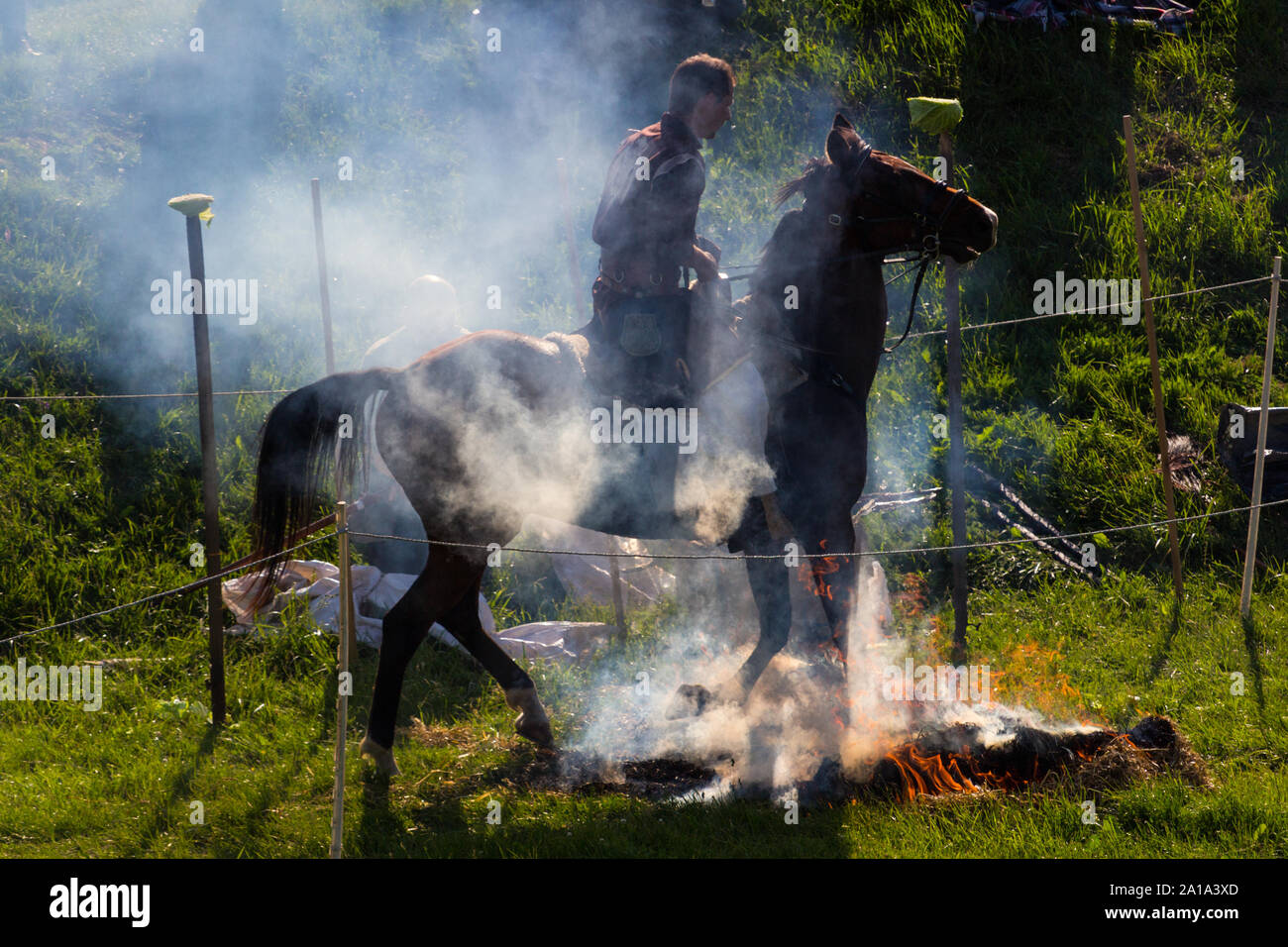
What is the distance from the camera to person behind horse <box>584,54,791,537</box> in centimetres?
598

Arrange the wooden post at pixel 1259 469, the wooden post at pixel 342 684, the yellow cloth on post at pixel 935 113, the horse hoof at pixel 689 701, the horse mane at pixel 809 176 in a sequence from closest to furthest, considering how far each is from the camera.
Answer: the wooden post at pixel 342 684 → the horse mane at pixel 809 176 → the yellow cloth on post at pixel 935 113 → the horse hoof at pixel 689 701 → the wooden post at pixel 1259 469

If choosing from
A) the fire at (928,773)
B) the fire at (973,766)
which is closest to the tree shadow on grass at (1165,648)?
the fire at (973,766)

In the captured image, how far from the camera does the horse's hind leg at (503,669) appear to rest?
6512 millimetres

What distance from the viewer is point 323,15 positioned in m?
14.1

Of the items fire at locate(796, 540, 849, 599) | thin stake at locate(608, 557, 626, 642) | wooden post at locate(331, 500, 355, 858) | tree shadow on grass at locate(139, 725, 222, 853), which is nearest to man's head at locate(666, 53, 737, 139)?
fire at locate(796, 540, 849, 599)

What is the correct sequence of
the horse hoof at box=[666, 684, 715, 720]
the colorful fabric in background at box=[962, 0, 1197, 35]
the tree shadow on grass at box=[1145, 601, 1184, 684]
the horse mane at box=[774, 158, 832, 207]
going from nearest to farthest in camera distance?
the horse mane at box=[774, 158, 832, 207] → the horse hoof at box=[666, 684, 715, 720] → the tree shadow on grass at box=[1145, 601, 1184, 684] → the colorful fabric in background at box=[962, 0, 1197, 35]

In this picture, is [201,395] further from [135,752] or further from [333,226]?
[333,226]

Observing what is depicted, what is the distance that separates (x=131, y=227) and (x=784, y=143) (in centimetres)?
672

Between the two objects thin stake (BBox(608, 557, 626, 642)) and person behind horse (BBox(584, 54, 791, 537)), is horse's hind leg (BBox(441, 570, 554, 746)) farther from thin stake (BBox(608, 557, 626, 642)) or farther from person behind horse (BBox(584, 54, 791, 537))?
thin stake (BBox(608, 557, 626, 642))

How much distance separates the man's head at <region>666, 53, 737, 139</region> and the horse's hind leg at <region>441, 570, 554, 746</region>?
9.45 feet

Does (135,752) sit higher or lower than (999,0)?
lower

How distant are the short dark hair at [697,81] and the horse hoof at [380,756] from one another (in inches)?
152

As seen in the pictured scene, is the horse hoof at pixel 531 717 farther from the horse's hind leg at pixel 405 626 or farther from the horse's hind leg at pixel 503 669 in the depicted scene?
the horse's hind leg at pixel 405 626
